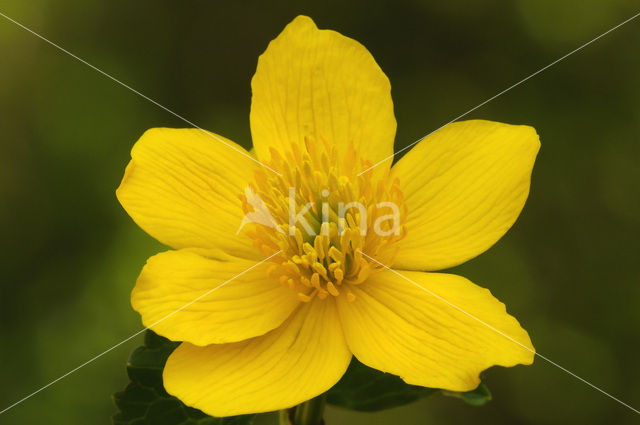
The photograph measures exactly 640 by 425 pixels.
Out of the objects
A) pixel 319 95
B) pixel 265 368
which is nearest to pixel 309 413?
pixel 265 368

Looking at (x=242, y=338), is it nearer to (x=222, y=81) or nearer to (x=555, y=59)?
(x=222, y=81)

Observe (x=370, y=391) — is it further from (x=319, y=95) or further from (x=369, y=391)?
(x=319, y=95)

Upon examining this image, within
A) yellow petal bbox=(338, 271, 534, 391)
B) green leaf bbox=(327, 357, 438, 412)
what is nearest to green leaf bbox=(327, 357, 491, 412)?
green leaf bbox=(327, 357, 438, 412)

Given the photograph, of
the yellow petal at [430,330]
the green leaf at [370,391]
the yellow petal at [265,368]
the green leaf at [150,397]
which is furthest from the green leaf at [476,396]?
the green leaf at [150,397]

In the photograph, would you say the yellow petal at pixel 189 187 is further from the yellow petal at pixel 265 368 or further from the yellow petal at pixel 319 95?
the yellow petal at pixel 265 368

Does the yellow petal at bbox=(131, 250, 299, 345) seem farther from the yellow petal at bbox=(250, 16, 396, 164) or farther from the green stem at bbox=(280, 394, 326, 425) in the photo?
the yellow petal at bbox=(250, 16, 396, 164)

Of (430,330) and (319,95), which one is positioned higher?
(319,95)
